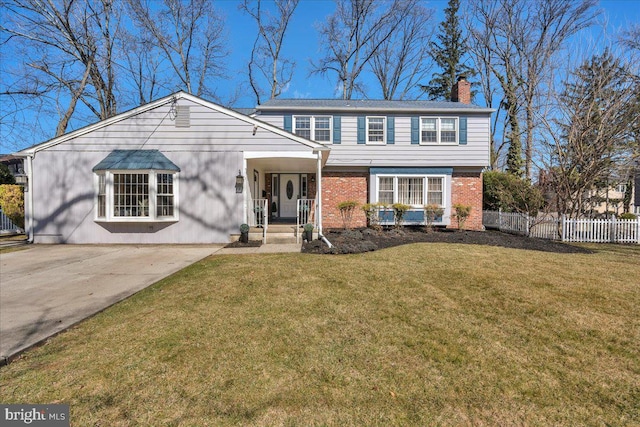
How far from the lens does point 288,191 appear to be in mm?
14203

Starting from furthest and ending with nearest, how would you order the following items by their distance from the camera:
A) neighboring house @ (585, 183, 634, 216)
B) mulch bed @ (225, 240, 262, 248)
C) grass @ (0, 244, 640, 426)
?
neighboring house @ (585, 183, 634, 216) < mulch bed @ (225, 240, 262, 248) < grass @ (0, 244, 640, 426)

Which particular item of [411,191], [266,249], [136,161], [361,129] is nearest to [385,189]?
[411,191]

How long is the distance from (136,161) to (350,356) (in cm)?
945

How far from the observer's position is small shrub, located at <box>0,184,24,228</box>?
11656 millimetres

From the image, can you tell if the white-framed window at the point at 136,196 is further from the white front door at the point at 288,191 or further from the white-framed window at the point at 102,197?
the white front door at the point at 288,191

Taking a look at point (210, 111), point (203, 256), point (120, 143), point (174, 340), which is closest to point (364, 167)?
point (210, 111)

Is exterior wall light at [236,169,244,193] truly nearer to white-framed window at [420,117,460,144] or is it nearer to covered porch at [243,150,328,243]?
covered porch at [243,150,328,243]

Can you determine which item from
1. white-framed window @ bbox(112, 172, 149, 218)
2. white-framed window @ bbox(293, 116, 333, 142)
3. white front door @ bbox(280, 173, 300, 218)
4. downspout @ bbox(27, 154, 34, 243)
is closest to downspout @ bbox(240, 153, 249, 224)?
white-framed window @ bbox(112, 172, 149, 218)

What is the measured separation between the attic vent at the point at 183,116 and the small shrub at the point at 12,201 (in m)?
8.23

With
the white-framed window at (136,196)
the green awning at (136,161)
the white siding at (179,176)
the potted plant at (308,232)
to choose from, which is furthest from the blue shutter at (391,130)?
the white-framed window at (136,196)

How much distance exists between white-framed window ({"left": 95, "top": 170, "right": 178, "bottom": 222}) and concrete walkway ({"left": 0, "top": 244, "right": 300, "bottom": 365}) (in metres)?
1.02

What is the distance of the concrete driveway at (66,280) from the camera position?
3418mm

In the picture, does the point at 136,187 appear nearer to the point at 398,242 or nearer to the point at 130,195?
the point at 130,195

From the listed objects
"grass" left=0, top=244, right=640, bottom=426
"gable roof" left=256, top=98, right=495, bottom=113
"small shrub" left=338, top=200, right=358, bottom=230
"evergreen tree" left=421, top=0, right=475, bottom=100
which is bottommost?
"grass" left=0, top=244, right=640, bottom=426
